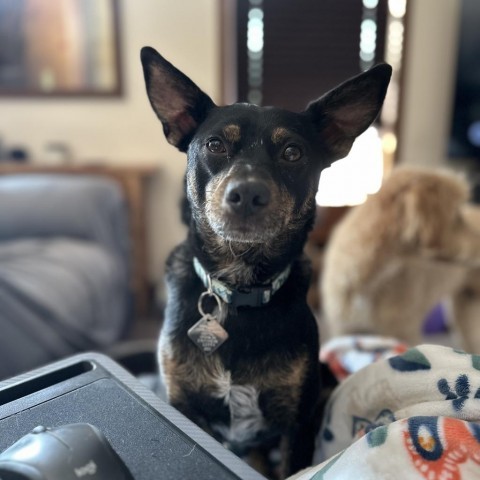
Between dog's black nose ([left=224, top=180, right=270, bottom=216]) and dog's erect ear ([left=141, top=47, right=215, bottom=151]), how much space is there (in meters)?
0.21

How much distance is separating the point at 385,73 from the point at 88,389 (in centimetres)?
64

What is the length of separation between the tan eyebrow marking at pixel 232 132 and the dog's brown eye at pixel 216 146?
16 millimetres

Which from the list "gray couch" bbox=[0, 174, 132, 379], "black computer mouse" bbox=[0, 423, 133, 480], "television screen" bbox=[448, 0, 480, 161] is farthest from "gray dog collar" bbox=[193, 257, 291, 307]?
"television screen" bbox=[448, 0, 480, 161]

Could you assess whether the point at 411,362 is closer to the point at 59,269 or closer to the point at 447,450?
the point at 447,450

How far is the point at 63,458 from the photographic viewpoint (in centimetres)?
45

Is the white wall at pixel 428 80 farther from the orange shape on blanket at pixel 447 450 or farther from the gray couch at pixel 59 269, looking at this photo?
the orange shape on blanket at pixel 447 450

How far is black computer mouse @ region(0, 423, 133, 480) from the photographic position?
44 centimetres

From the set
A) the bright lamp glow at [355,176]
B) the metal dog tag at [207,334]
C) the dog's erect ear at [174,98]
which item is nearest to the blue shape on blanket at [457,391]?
the metal dog tag at [207,334]

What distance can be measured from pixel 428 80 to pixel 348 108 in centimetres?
215

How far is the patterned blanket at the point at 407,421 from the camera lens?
514 mm

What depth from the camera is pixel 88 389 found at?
665mm

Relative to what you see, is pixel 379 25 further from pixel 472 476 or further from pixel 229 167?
pixel 472 476

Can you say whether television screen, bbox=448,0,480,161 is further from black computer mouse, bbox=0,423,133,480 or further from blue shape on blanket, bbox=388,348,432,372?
black computer mouse, bbox=0,423,133,480

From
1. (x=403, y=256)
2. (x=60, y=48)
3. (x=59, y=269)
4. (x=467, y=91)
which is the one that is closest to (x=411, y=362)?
(x=403, y=256)
